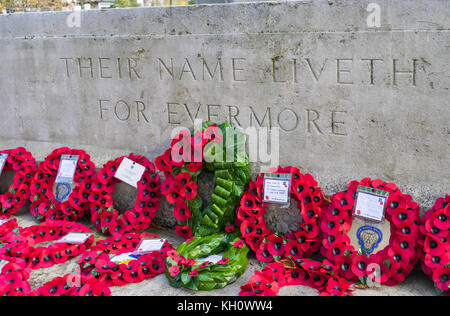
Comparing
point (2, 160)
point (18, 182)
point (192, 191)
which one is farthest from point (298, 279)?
point (2, 160)

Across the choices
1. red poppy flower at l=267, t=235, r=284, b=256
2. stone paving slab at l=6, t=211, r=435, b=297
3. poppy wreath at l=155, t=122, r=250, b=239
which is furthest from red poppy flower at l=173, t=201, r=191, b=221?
red poppy flower at l=267, t=235, r=284, b=256

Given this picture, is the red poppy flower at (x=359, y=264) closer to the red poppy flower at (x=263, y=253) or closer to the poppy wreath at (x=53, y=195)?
the red poppy flower at (x=263, y=253)

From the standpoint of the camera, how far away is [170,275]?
118 inches

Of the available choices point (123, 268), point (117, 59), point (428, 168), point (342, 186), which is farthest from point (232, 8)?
point (123, 268)

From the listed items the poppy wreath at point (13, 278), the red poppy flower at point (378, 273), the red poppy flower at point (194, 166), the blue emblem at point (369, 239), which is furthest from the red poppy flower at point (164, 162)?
the red poppy flower at point (378, 273)

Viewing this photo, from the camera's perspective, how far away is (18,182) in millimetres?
4223

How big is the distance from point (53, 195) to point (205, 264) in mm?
1741

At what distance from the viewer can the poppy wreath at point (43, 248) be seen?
11.0ft

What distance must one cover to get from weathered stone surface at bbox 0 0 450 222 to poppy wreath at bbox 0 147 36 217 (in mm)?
133

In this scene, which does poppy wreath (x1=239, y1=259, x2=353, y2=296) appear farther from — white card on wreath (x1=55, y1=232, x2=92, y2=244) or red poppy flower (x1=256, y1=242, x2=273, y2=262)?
white card on wreath (x1=55, y1=232, x2=92, y2=244)

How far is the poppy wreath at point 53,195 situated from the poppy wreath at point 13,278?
0.81 metres
